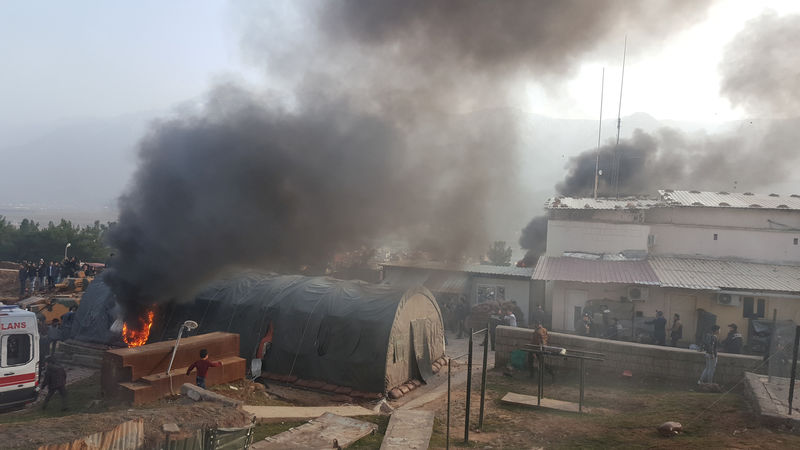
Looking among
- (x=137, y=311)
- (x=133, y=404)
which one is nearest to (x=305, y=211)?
(x=137, y=311)

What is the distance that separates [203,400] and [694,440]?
24.8ft

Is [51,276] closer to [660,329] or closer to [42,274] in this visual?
[42,274]

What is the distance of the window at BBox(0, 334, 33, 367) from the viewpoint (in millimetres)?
10219

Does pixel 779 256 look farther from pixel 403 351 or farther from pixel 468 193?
pixel 403 351

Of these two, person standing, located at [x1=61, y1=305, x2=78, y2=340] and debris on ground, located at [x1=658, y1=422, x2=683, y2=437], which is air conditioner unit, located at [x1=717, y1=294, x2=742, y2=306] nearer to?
debris on ground, located at [x1=658, y1=422, x2=683, y2=437]

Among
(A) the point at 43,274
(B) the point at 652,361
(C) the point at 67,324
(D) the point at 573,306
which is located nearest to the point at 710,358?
(B) the point at 652,361

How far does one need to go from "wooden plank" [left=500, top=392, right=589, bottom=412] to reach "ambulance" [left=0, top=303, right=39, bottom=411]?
9268mm

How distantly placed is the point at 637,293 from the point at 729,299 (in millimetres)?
2720

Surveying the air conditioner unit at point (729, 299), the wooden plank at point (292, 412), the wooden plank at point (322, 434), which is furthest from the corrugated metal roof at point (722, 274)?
the wooden plank at point (322, 434)

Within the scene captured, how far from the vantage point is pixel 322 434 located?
27.7 feet

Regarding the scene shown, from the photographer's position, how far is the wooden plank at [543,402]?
10.4m

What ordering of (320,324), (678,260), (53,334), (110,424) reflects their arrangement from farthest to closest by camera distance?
(678,260)
(53,334)
(320,324)
(110,424)

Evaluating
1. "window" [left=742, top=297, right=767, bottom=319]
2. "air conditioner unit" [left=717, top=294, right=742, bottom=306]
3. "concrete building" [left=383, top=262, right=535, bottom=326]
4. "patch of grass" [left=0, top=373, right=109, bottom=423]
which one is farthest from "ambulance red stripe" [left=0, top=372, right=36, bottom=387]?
"window" [left=742, top=297, right=767, bottom=319]

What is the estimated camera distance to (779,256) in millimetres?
20656
